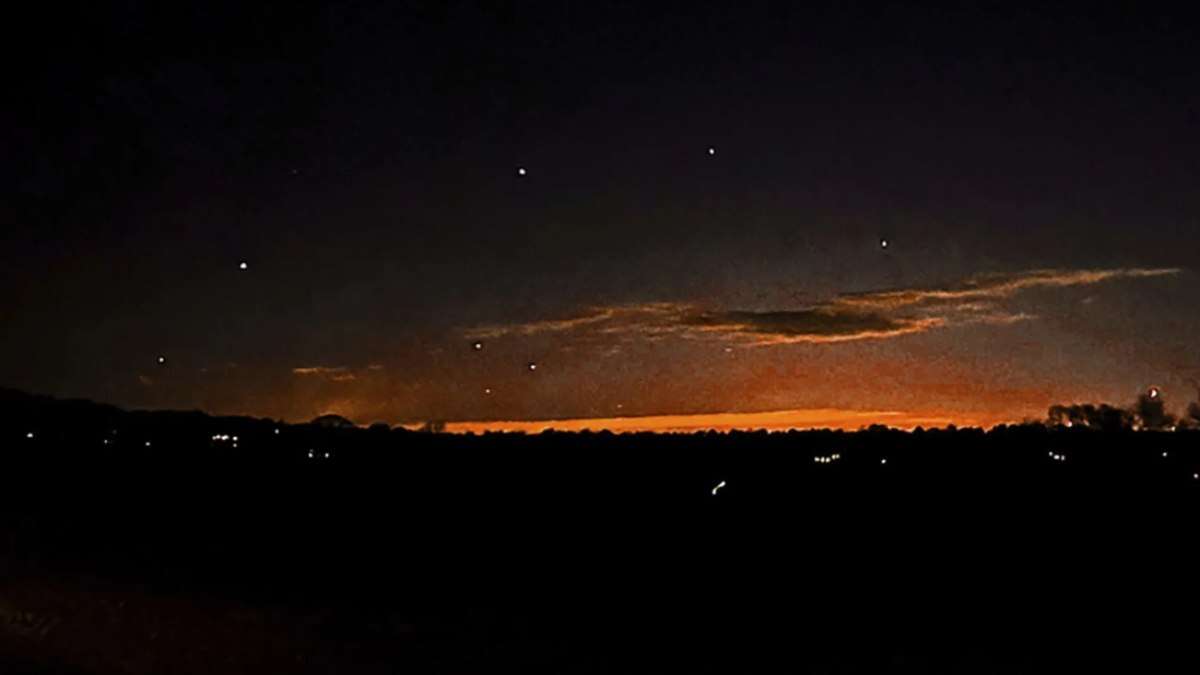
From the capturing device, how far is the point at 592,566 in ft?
68.2

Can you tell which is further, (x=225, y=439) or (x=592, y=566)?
(x=225, y=439)

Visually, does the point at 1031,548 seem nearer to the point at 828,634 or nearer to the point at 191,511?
the point at 828,634

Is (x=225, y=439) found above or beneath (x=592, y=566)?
above

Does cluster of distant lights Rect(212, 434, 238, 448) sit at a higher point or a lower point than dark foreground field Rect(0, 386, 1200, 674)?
higher

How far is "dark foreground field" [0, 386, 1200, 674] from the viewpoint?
13648 millimetres

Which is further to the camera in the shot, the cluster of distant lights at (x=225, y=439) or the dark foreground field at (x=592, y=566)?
the cluster of distant lights at (x=225, y=439)

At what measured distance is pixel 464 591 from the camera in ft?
56.7

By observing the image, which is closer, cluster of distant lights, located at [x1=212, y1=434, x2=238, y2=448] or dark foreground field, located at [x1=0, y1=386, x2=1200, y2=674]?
dark foreground field, located at [x1=0, y1=386, x2=1200, y2=674]

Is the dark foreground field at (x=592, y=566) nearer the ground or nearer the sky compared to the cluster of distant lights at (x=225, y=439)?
nearer the ground

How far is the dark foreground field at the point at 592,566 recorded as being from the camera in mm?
13648

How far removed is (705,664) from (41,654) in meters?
5.85

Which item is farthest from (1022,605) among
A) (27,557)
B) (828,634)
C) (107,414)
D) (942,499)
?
(107,414)

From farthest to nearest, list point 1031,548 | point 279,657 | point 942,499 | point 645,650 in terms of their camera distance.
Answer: point 942,499
point 1031,548
point 645,650
point 279,657

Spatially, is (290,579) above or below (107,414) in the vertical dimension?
below
